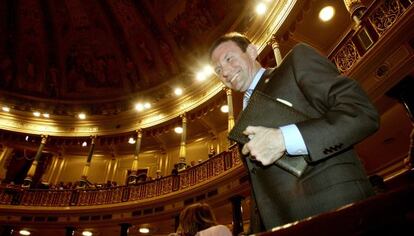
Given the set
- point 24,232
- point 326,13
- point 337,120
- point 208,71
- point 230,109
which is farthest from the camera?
point 208,71

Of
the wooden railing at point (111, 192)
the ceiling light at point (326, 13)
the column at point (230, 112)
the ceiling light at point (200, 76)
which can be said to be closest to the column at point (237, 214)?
the wooden railing at point (111, 192)

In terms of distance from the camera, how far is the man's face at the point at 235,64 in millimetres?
1960

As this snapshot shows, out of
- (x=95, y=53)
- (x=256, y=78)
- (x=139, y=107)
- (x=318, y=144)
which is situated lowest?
(x=318, y=144)

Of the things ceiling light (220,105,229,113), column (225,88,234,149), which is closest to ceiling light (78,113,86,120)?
ceiling light (220,105,229,113)

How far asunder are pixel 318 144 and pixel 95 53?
2125 cm

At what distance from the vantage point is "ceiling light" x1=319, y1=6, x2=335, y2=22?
11.2 m

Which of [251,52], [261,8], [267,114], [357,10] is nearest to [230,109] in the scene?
[261,8]

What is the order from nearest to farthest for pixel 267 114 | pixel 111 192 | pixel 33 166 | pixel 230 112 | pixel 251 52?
pixel 267 114 < pixel 251 52 < pixel 230 112 < pixel 111 192 < pixel 33 166

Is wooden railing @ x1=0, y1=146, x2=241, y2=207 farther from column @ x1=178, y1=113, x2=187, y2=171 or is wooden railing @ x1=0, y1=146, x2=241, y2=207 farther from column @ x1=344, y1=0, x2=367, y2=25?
column @ x1=344, y1=0, x2=367, y2=25

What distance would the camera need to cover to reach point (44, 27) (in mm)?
19484

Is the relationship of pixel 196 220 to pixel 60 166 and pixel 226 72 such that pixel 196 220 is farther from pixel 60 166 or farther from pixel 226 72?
pixel 60 166

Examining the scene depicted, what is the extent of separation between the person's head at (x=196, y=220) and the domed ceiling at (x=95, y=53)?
14.2 meters

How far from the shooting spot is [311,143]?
128 cm

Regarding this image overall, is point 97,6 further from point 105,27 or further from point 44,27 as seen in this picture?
point 44,27
